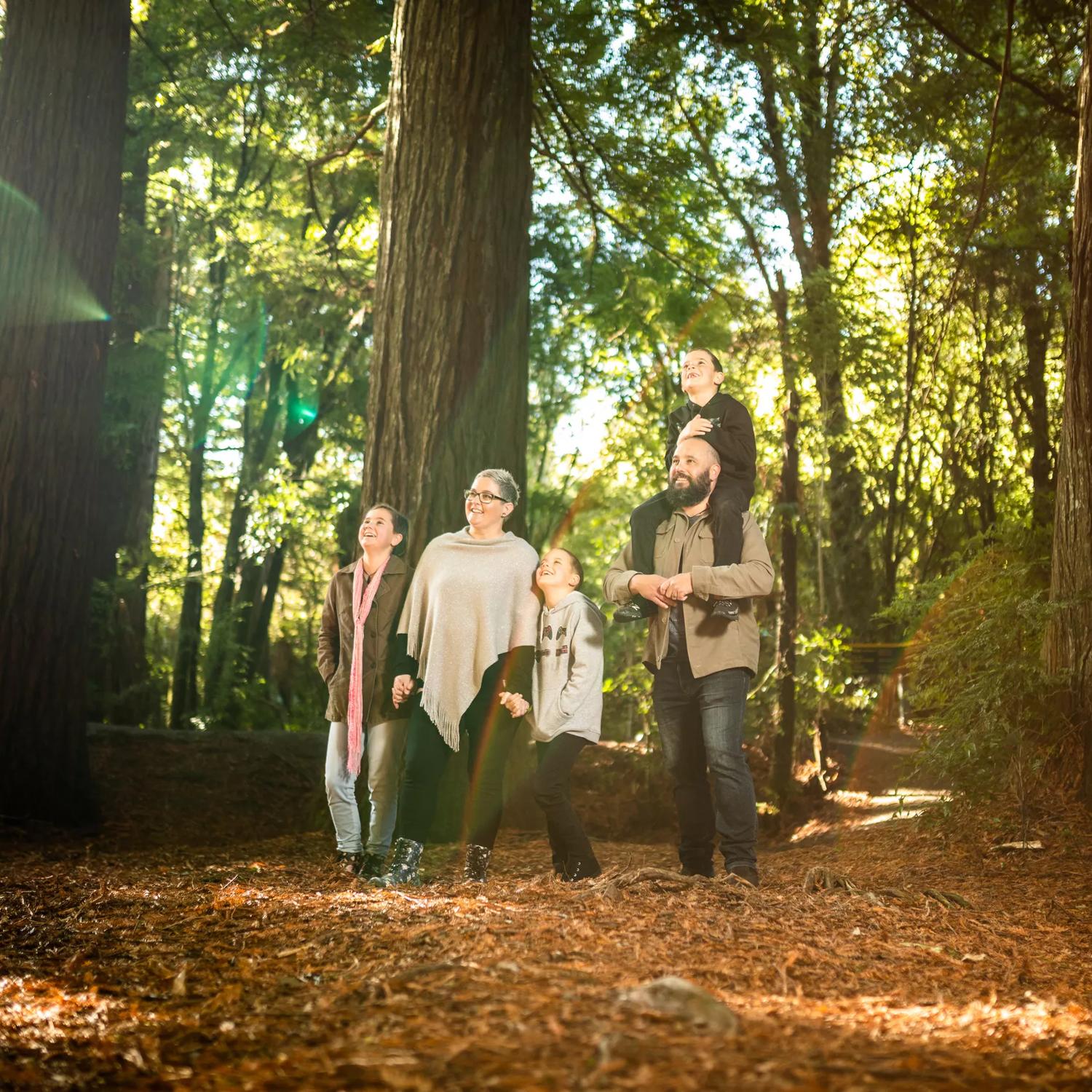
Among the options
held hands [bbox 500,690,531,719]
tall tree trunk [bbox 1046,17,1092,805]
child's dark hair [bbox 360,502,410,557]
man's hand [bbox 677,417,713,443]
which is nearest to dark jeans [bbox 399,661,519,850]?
held hands [bbox 500,690,531,719]

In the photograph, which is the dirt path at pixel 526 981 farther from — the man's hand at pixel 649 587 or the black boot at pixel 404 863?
the man's hand at pixel 649 587

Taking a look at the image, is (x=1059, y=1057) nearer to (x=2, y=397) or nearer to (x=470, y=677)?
(x=470, y=677)

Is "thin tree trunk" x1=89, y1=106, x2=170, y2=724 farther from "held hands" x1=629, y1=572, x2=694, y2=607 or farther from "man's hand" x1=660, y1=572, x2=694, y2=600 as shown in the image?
"man's hand" x1=660, y1=572, x2=694, y2=600

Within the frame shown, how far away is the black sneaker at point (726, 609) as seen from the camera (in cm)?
470

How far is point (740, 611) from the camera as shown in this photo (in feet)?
15.8

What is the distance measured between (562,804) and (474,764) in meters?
0.45

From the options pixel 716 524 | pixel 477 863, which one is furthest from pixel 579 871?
pixel 716 524

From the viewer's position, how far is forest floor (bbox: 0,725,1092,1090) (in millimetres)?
2303

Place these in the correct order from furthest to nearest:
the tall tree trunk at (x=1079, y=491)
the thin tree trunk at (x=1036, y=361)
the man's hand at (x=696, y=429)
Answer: the thin tree trunk at (x=1036, y=361), the tall tree trunk at (x=1079, y=491), the man's hand at (x=696, y=429)

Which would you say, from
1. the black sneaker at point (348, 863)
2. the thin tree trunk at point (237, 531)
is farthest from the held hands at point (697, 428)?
the thin tree trunk at point (237, 531)

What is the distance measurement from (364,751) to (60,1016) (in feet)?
8.81

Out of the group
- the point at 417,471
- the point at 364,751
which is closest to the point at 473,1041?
the point at 364,751

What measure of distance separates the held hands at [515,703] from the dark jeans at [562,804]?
7.3 inches

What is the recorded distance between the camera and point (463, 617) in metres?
5.00
